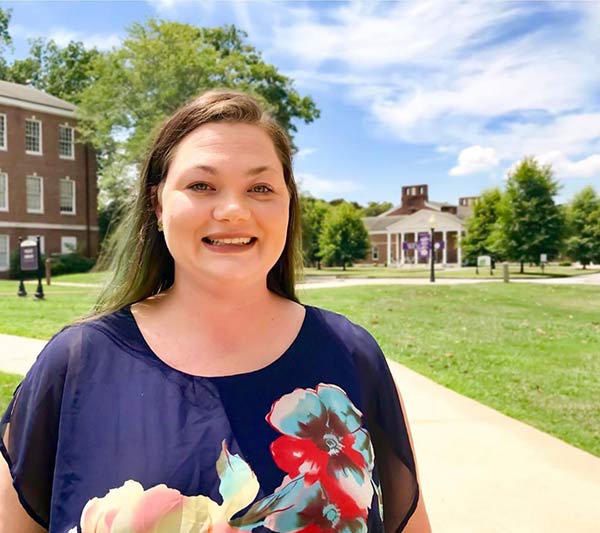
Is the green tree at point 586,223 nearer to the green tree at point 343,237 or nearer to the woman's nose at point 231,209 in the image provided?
the green tree at point 343,237

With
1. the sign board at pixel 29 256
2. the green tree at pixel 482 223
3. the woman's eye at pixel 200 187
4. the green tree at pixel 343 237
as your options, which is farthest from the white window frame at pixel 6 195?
the woman's eye at pixel 200 187

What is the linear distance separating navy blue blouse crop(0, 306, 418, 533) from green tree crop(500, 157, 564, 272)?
36.0 metres

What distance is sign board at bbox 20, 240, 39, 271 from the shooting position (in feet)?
52.4

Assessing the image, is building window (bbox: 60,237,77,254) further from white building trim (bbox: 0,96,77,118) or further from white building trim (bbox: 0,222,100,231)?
white building trim (bbox: 0,96,77,118)

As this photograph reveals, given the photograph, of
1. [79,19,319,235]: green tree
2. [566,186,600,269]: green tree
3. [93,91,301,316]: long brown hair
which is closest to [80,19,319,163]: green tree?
[79,19,319,235]: green tree

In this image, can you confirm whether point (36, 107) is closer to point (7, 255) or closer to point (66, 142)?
point (66, 142)

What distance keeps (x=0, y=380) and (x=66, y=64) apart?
1860 inches

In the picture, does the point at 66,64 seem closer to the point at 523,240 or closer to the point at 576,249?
the point at 523,240

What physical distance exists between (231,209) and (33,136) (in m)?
37.7

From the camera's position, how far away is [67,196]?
36969 mm

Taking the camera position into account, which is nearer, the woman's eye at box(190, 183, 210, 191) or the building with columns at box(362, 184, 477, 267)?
the woman's eye at box(190, 183, 210, 191)

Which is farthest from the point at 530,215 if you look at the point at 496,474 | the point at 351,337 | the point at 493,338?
the point at 351,337

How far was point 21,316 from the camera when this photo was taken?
38.3ft

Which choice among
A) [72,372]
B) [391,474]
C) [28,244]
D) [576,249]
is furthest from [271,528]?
[576,249]
